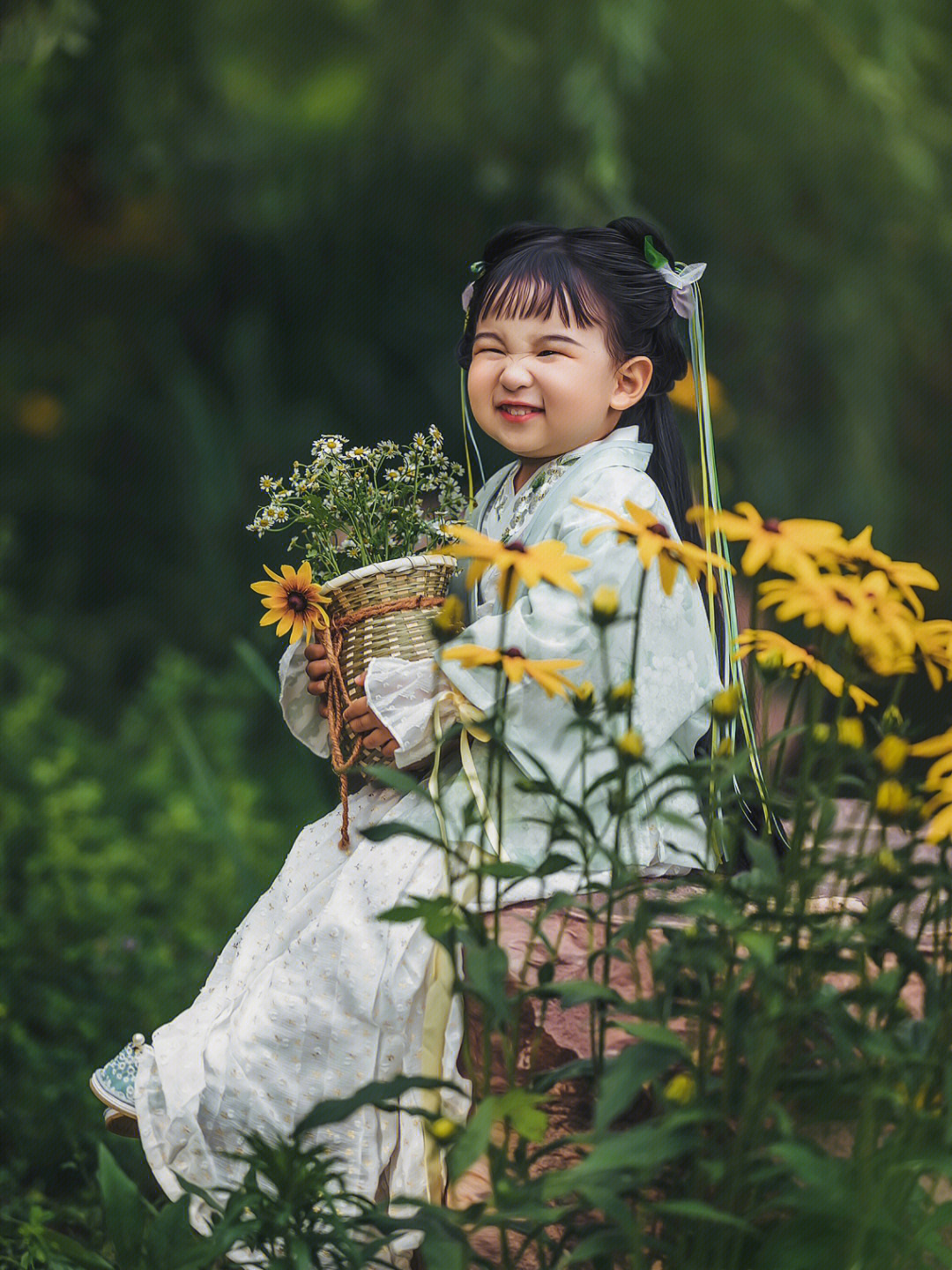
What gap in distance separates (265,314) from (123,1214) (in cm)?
293

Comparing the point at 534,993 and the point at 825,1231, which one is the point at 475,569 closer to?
the point at 534,993

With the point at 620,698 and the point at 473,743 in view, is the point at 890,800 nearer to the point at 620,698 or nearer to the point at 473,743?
the point at 620,698

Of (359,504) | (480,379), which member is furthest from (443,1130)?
(480,379)

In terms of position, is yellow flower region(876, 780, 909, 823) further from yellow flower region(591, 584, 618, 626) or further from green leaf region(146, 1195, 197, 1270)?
green leaf region(146, 1195, 197, 1270)

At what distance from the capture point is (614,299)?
2037 mm

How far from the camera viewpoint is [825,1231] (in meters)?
1.33

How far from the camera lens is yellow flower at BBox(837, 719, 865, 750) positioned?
1.30 m

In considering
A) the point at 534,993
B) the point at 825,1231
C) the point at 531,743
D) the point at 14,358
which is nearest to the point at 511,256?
the point at 531,743

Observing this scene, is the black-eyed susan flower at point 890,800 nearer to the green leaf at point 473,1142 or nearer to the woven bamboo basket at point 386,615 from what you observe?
the green leaf at point 473,1142

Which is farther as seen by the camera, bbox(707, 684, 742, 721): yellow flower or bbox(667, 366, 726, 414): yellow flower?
bbox(667, 366, 726, 414): yellow flower

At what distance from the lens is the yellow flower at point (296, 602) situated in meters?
1.92

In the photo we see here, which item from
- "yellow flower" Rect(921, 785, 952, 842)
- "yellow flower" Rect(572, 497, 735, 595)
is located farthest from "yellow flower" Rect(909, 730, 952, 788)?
"yellow flower" Rect(572, 497, 735, 595)

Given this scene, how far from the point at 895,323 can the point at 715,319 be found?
1.46 ft

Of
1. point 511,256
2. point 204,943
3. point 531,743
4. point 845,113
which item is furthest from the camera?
point 845,113
